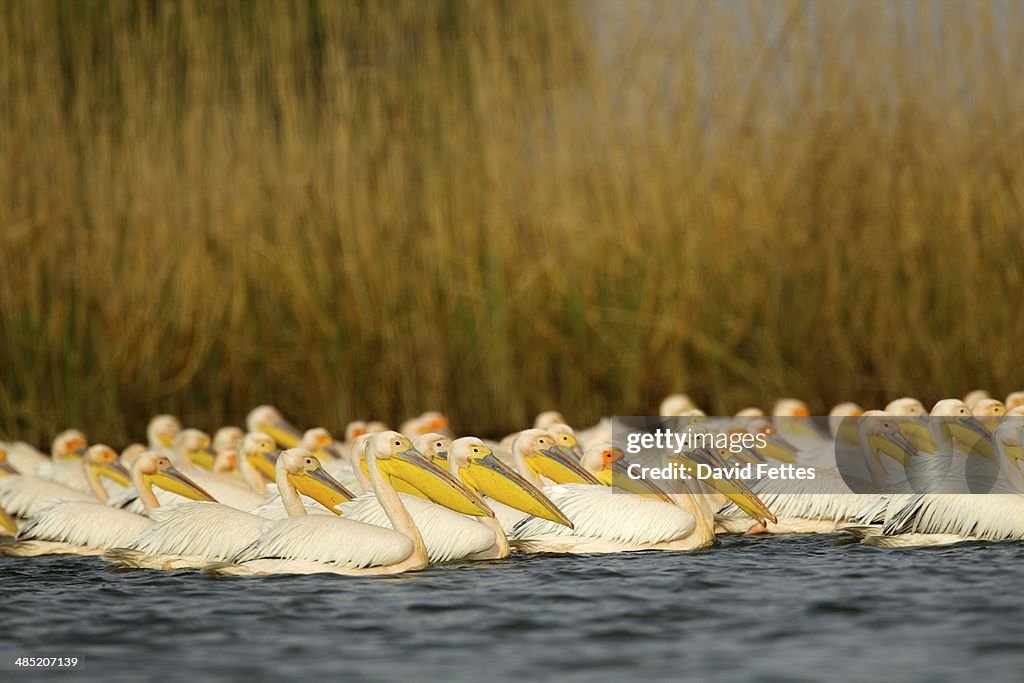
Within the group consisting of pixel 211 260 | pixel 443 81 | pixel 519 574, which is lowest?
pixel 519 574

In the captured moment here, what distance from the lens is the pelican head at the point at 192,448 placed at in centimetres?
910

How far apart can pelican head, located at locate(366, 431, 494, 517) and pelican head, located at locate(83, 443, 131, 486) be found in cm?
215

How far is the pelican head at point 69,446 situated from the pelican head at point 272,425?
102 centimetres

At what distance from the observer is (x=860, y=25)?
33.0 feet

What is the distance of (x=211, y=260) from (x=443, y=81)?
188 cm

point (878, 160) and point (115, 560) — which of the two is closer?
point (115, 560)

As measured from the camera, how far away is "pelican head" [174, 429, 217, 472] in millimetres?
9102

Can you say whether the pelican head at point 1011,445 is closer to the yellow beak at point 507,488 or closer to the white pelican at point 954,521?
the white pelican at point 954,521

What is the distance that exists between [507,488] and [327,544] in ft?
3.49

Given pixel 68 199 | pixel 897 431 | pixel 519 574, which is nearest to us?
pixel 519 574

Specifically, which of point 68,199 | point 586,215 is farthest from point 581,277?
point 68,199

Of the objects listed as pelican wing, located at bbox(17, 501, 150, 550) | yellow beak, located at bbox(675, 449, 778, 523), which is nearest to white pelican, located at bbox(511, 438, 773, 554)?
yellow beak, located at bbox(675, 449, 778, 523)

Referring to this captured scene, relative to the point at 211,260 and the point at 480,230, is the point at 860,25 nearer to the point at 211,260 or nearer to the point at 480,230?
the point at 480,230

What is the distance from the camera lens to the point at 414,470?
698cm
